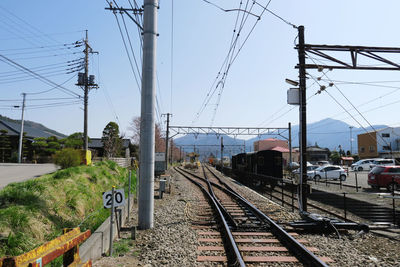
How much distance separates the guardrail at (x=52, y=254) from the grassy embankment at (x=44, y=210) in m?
2.63

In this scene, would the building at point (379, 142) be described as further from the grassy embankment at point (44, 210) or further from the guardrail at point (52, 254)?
the guardrail at point (52, 254)

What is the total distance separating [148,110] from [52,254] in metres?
5.95

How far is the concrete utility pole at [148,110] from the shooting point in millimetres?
8266

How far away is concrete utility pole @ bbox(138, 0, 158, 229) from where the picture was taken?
8.27m

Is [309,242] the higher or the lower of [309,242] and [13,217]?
the lower

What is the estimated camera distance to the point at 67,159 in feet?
59.6

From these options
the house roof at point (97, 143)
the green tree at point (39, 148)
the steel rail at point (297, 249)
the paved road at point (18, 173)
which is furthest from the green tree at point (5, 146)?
the steel rail at point (297, 249)

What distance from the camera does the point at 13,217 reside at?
6.24 m

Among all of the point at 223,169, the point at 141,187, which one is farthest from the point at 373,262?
the point at 223,169

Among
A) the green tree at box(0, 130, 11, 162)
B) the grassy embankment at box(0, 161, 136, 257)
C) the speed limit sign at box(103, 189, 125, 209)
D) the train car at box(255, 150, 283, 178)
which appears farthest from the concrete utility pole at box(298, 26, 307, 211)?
the green tree at box(0, 130, 11, 162)

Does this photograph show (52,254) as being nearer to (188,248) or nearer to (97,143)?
(188,248)

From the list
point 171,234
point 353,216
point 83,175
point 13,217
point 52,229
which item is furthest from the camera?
point 83,175

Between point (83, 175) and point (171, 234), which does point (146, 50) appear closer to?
point (171, 234)

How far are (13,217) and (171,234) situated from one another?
3.71m
